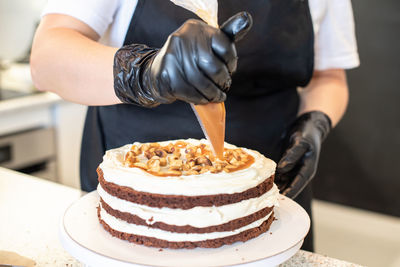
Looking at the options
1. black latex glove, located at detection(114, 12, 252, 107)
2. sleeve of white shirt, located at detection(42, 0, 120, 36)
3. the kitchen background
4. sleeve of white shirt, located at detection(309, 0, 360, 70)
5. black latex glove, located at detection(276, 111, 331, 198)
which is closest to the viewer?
black latex glove, located at detection(114, 12, 252, 107)

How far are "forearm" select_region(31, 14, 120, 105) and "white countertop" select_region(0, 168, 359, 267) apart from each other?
285 mm

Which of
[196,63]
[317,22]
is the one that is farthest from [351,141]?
[196,63]

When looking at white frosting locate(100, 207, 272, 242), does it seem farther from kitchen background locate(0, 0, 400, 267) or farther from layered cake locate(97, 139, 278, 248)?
kitchen background locate(0, 0, 400, 267)

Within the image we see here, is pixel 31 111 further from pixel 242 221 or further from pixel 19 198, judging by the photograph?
pixel 242 221

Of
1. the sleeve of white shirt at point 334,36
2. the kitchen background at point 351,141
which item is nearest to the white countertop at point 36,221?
the sleeve of white shirt at point 334,36

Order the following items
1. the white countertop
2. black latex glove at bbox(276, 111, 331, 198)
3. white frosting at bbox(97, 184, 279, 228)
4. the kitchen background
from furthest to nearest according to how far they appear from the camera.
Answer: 1. the kitchen background
2. black latex glove at bbox(276, 111, 331, 198)
3. the white countertop
4. white frosting at bbox(97, 184, 279, 228)

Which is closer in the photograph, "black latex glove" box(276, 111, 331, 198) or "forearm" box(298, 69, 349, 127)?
"black latex glove" box(276, 111, 331, 198)

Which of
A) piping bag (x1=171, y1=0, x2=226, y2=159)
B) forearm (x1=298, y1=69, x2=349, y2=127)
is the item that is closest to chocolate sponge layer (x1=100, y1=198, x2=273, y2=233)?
piping bag (x1=171, y1=0, x2=226, y2=159)

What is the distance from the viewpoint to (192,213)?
32.1 inches

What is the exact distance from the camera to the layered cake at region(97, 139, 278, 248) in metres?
0.81

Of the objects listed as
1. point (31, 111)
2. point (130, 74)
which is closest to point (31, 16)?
point (31, 111)

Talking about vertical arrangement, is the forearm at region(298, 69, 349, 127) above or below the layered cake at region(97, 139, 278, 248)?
below

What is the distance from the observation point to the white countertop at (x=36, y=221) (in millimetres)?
972

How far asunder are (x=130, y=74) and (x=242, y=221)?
336 mm
